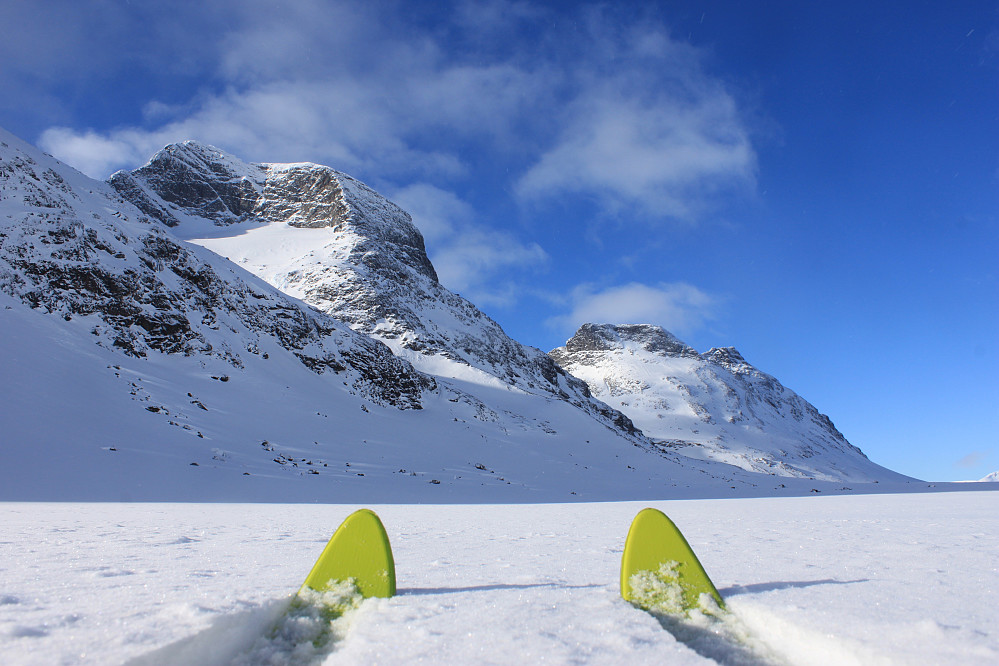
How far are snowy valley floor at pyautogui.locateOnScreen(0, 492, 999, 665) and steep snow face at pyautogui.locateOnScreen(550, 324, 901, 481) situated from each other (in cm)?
7119

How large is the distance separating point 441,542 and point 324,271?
46.0 m

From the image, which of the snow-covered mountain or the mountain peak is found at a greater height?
the mountain peak

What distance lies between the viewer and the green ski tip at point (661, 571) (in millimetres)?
2730

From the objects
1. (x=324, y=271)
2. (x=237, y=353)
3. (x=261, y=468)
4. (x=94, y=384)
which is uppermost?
(x=324, y=271)

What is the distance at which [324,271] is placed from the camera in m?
47.3

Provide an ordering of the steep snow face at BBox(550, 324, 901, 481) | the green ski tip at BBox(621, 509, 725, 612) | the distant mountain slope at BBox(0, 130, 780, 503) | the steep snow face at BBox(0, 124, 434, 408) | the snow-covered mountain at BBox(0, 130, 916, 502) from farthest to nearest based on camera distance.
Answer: the steep snow face at BBox(550, 324, 901, 481), the steep snow face at BBox(0, 124, 434, 408), the snow-covered mountain at BBox(0, 130, 916, 502), the distant mountain slope at BBox(0, 130, 780, 503), the green ski tip at BBox(621, 509, 725, 612)

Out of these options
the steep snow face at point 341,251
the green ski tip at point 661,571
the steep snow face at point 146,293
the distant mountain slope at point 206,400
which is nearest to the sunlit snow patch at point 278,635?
the green ski tip at point 661,571


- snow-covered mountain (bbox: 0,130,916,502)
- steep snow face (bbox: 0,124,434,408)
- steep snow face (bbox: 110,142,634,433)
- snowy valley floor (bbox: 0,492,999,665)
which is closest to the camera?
snowy valley floor (bbox: 0,492,999,665)

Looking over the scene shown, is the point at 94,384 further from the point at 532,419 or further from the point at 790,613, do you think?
the point at 532,419

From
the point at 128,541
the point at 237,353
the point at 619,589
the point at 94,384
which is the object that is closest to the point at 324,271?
the point at 237,353

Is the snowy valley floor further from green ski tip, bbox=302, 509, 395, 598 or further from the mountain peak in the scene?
the mountain peak

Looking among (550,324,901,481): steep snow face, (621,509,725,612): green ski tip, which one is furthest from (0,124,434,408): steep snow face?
(550,324,901,481): steep snow face

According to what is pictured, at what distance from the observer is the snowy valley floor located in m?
1.96

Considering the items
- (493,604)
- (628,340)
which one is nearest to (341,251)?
(493,604)
